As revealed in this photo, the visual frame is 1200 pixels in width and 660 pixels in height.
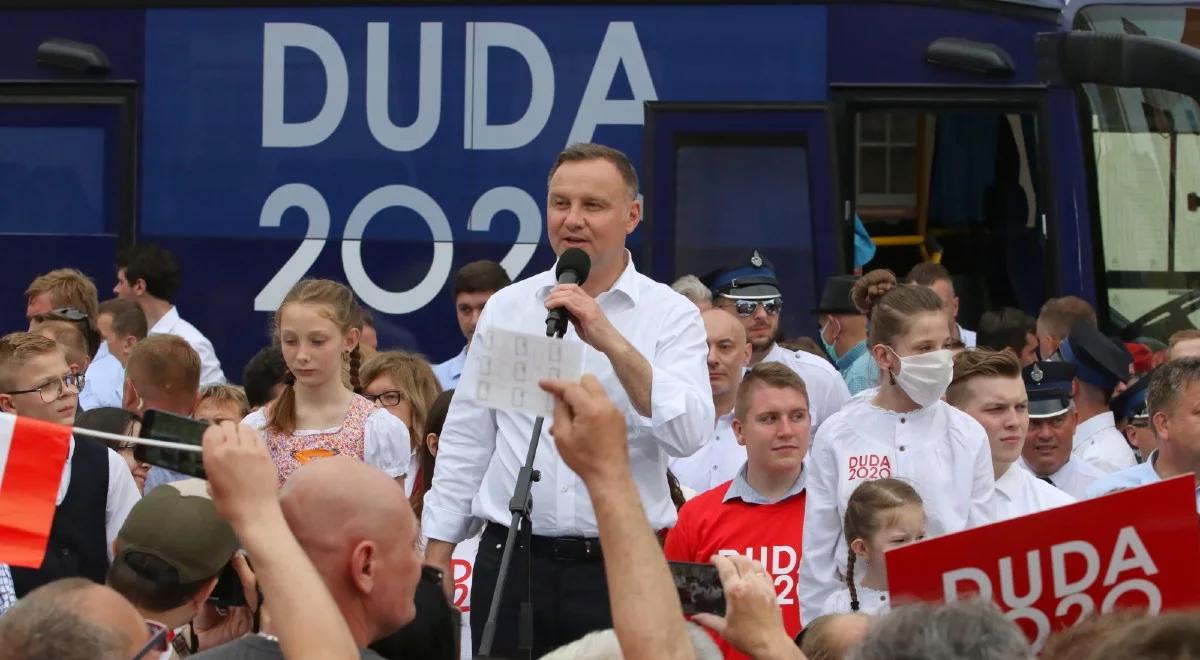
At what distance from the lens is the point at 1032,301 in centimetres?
1129

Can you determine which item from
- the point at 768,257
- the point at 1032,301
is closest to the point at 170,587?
the point at 768,257

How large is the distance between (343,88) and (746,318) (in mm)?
3025

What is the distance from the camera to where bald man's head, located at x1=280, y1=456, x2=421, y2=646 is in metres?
3.45

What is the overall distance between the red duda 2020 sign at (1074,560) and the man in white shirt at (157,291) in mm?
7002

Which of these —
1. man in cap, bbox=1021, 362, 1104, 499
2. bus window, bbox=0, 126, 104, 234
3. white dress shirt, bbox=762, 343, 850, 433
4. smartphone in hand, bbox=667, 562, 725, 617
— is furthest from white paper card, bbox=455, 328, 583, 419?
bus window, bbox=0, 126, 104, 234

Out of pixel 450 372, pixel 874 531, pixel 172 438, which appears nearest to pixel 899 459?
pixel 874 531

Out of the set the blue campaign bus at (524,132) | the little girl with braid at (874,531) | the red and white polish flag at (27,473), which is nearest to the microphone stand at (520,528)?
the red and white polish flag at (27,473)

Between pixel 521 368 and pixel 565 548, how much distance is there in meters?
1.23

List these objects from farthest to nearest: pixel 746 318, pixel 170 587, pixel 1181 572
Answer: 1. pixel 746 318
2. pixel 170 587
3. pixel 1181 572

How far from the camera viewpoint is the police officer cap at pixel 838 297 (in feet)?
32.0

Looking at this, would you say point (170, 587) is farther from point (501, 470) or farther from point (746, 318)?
point (746, 318)

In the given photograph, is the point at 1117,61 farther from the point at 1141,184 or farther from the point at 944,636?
the point at 944,636

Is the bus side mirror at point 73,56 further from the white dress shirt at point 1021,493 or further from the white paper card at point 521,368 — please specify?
the white paper card at point 521,368

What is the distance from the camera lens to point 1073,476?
778cm
